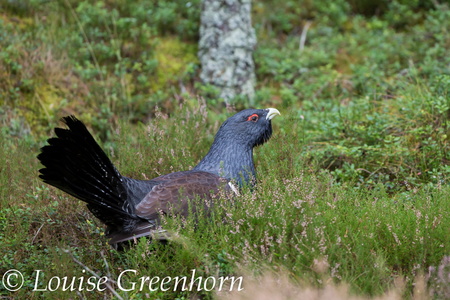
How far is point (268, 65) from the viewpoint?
29.4 ft

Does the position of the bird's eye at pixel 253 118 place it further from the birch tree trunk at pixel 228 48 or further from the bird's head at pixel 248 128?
the birch tree trunk at pixel 228 48

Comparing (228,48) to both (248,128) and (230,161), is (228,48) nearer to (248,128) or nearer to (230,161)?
(248,128)

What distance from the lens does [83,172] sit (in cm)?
377

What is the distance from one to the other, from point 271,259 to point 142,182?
4.80 ft

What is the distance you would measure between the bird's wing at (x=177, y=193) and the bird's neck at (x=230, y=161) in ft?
0.88

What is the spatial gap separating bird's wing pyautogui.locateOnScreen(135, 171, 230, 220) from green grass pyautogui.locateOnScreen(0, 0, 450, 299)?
0.25 m

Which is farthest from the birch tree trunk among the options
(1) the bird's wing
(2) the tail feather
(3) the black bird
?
(2) the tail feather

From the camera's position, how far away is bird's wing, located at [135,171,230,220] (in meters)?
4.06

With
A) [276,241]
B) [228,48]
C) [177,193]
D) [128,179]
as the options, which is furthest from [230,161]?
[228,48]

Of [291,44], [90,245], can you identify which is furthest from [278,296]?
[291,44]

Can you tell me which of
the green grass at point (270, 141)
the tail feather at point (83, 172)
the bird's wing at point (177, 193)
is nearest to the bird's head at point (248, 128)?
the green grass at point (270, 141)

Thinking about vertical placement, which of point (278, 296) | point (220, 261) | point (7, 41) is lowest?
point (220, 261)

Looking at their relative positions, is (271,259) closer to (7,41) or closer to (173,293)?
(173,293)

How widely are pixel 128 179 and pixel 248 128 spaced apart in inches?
51.3
